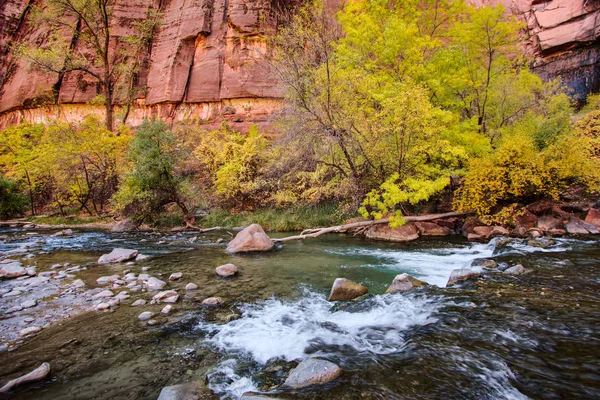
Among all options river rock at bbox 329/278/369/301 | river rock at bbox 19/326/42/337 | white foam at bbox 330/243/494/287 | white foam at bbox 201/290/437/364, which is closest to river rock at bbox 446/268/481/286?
white foam at bbox 330/243/494/287

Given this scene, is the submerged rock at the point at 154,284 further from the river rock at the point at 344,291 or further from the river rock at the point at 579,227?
the river rock at the point at 579,227

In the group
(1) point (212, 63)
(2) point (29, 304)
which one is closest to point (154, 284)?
(2) point (29, 304)

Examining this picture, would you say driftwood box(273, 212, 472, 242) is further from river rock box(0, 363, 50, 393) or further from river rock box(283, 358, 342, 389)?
river rock box(0, 363, 50, 393)

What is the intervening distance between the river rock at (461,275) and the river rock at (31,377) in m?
6.98

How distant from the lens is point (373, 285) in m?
6.90

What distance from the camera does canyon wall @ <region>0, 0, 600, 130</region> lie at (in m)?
31.8

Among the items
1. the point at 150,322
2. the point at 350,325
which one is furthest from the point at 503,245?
Answer: the point at 150,322

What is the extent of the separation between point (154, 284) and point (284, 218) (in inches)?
417

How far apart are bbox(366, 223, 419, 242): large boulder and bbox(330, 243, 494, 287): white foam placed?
6.71 feet

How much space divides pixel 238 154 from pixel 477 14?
15.7m

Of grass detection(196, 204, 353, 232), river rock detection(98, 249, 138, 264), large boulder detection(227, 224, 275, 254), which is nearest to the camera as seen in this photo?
river rock detection(98, 249, 138, 264)

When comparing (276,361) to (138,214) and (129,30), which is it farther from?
(129,30)

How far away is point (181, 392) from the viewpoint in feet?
9.98

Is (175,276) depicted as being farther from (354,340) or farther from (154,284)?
(354,340)
